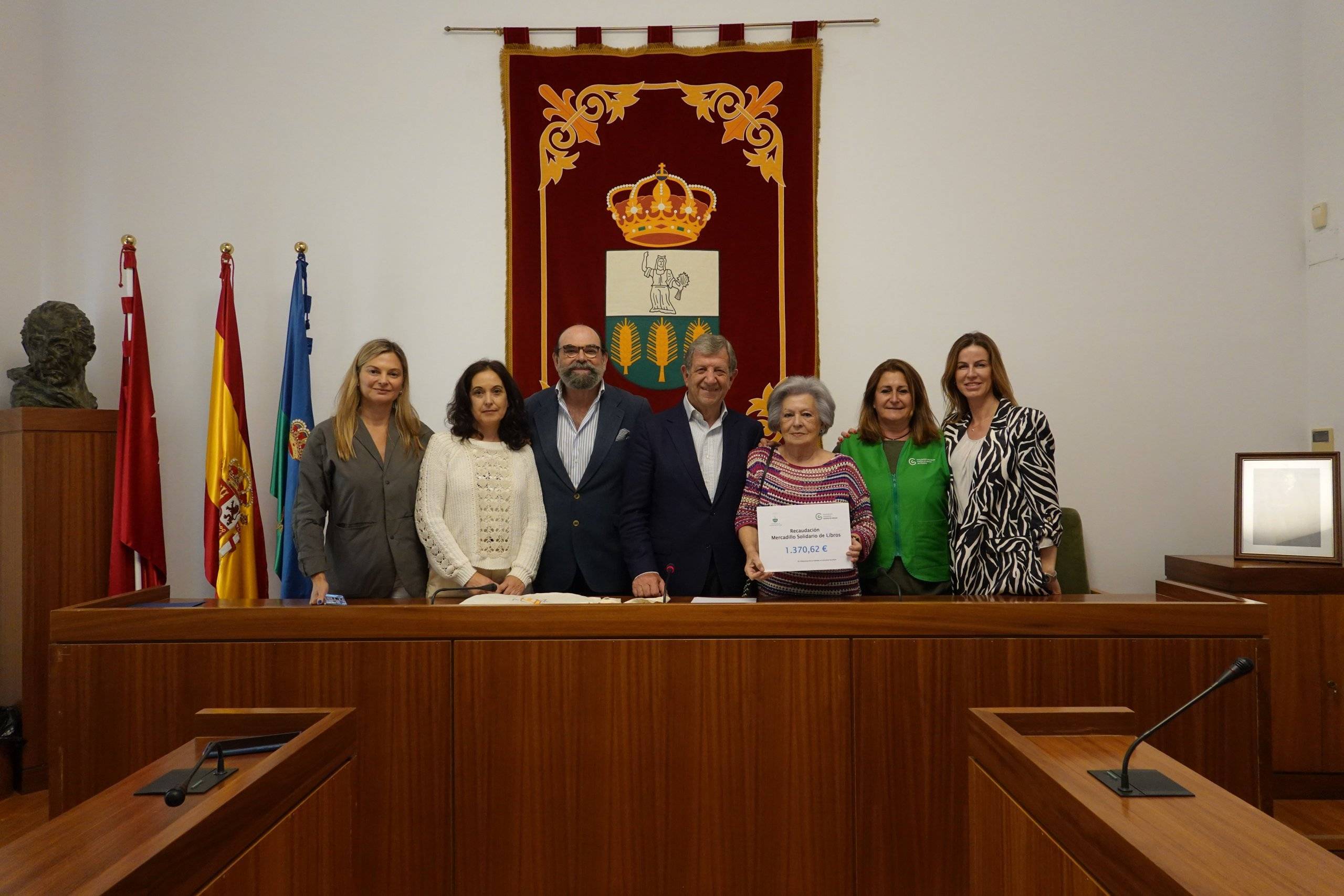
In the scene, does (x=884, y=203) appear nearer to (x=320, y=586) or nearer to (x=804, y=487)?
(x=804, y=487)

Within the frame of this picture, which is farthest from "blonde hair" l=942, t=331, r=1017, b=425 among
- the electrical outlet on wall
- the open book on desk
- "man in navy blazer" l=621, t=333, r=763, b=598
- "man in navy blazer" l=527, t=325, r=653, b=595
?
the electrical outlet on wall

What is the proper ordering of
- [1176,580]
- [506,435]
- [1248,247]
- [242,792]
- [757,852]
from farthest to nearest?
[1248,247], [1176,580], [506,435], [757,852], [242,792]

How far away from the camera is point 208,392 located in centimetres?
423

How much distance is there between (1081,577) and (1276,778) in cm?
104

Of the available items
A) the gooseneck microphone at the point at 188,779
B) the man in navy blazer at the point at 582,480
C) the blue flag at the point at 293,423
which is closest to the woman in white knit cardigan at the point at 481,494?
the man in navy blazer at the point at 582,480

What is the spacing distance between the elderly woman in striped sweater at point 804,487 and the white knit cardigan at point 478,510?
0.74 meters

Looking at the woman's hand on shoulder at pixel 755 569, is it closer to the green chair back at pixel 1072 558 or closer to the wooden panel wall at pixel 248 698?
the wooden panel wall at pixel 248 698

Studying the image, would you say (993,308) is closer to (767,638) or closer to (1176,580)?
(1176,580)

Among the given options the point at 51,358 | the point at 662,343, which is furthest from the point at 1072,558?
the point at 51,358

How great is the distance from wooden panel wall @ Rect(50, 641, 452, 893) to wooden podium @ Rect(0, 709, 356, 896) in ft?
1.78

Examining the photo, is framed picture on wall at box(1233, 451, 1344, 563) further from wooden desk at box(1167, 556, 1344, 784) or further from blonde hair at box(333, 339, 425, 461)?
blonde hair at box(333, 339, 425, 461)

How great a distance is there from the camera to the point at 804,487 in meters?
2.68

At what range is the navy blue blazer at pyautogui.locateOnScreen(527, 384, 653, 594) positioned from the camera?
10.1 feet

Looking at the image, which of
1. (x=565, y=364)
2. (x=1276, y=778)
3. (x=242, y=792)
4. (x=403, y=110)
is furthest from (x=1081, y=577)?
(x=403, y=110)
